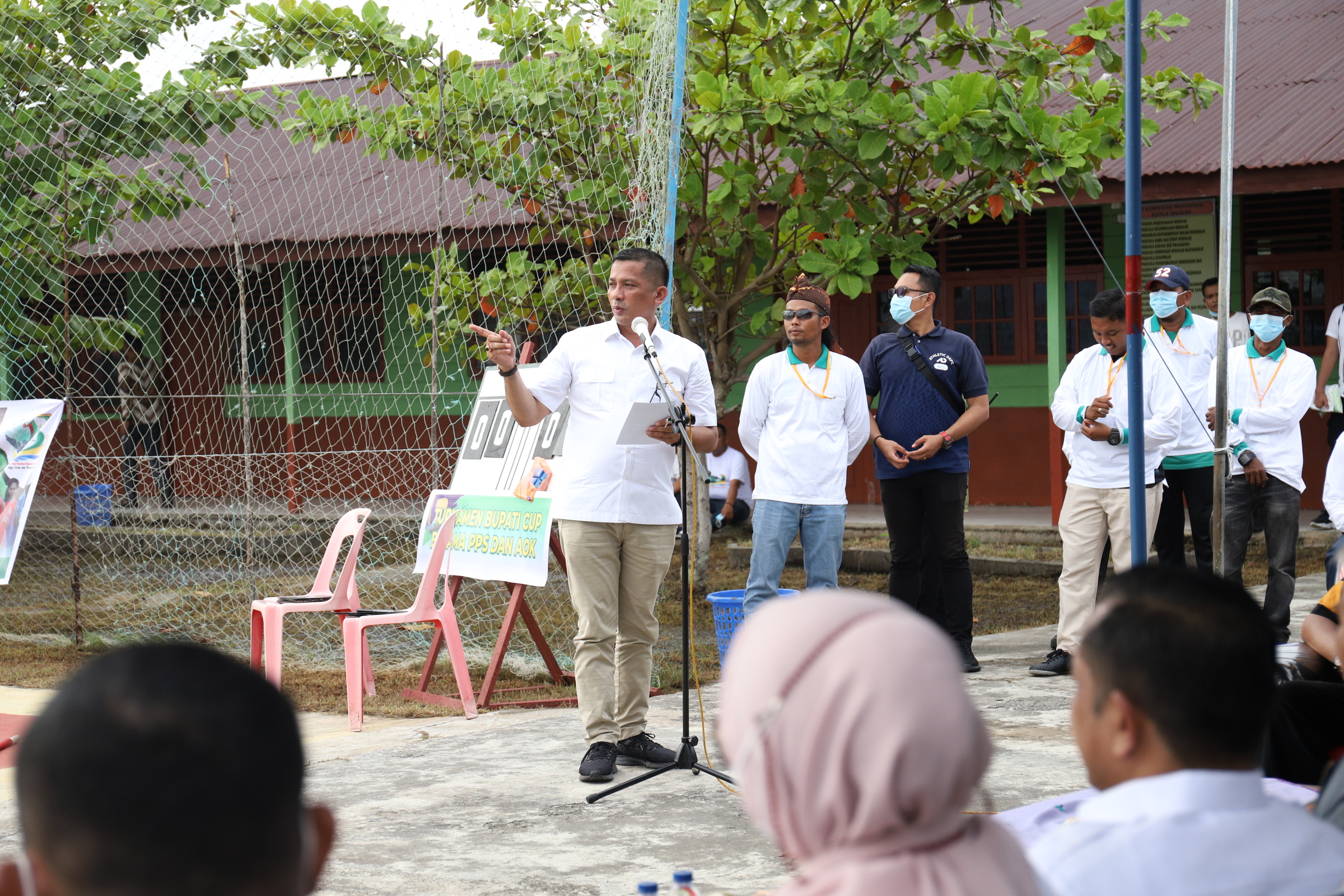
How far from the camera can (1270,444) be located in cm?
680

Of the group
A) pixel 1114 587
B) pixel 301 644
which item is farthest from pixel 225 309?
pixel 1114 587

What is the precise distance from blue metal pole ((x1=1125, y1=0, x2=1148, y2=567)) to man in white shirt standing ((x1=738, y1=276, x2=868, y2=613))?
216 centimetres

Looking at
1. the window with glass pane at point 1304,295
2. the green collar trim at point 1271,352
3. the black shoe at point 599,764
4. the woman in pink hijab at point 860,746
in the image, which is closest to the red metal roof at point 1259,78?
the window with glass pane at point 1304,295

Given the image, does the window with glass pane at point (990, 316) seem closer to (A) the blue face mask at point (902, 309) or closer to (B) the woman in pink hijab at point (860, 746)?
(A) the blue face mask at point (902, 309)

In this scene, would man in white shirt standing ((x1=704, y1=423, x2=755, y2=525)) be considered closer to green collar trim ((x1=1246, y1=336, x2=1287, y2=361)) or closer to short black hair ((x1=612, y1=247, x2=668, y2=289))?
green collar trim ((x1=1246, y1=336, x2=1287, y2=361))

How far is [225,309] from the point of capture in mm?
14492

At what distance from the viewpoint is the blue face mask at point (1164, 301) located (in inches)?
260

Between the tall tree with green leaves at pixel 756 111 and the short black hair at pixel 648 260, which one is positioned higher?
the tall tree with green leaves at pixel 756 111

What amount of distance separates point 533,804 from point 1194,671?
306 cm

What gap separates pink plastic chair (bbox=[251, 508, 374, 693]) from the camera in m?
5.79

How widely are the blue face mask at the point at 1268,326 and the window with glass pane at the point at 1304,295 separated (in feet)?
17.2

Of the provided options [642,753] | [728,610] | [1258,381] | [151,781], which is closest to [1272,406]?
[1258,381]

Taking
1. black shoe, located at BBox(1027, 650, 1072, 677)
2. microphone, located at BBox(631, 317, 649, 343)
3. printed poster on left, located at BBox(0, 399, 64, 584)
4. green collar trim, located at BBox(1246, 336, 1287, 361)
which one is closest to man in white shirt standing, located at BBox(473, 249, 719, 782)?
microphone, located at BBox(631, 317, 649, 343)

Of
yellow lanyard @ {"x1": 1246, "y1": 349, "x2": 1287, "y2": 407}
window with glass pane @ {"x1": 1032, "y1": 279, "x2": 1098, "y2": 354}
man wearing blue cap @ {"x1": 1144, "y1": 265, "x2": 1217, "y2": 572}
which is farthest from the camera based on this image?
window with glass pane @ {"x1": 1032, "y1": 279, "x2": 1098, "y2": 354}
